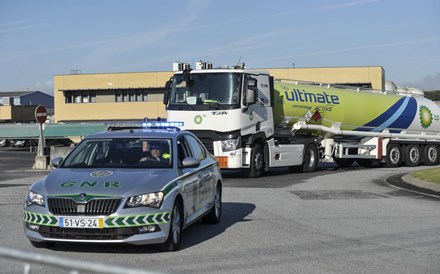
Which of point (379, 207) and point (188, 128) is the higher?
point (188, 128)

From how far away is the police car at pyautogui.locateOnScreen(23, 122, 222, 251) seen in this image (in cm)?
731

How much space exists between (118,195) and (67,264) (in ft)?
13.0

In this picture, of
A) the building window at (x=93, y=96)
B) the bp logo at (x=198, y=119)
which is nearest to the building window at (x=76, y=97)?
the building window at (x=93, y=96)

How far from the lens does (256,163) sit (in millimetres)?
20094

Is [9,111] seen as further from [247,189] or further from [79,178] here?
[79,178]

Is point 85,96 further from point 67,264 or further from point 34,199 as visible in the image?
point 67,264

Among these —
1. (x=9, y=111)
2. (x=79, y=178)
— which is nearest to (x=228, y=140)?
(x=79, y=178)

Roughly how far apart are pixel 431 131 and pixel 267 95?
12.5 m

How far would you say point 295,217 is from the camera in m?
11.1

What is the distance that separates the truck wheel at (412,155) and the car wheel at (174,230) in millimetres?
21455

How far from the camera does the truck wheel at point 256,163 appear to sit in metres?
19.9

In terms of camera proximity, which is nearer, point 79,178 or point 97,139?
point 79,178

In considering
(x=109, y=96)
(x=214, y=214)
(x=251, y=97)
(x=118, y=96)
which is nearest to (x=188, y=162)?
(x=214, y=214)

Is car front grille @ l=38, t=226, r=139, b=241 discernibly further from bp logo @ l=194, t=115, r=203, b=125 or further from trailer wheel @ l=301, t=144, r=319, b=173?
trailer wheel @ l=301, t=144, r=319, b=173
